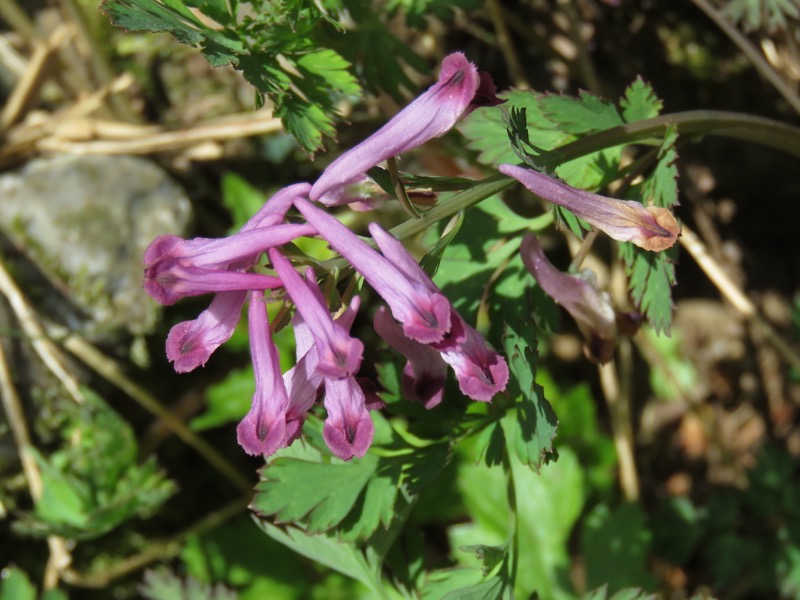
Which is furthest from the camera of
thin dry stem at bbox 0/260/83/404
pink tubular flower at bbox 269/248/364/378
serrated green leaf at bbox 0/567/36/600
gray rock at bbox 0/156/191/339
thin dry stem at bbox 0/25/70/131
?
thin dry stem at bbox 0/25/70/131

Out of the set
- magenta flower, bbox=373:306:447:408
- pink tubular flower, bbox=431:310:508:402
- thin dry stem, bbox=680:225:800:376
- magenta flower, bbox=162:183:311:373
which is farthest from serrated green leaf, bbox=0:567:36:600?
thin dry stem, bbox=680:225:800:376

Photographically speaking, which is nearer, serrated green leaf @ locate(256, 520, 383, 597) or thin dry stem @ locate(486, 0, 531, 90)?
serrated green leaf @ locate(256, 520, 383, 597)

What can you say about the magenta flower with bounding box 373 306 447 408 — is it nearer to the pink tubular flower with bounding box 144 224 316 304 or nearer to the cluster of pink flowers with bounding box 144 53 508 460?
the cluster of pink flowers with bounding box 144 53 508 460

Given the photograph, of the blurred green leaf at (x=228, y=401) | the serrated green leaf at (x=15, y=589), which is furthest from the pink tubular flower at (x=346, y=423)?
the serrated green leaf at (x=15, y=589)

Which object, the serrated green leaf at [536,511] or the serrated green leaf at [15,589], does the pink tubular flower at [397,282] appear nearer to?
the serrated green leaf at [536,511]

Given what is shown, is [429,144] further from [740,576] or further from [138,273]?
[740,576]
